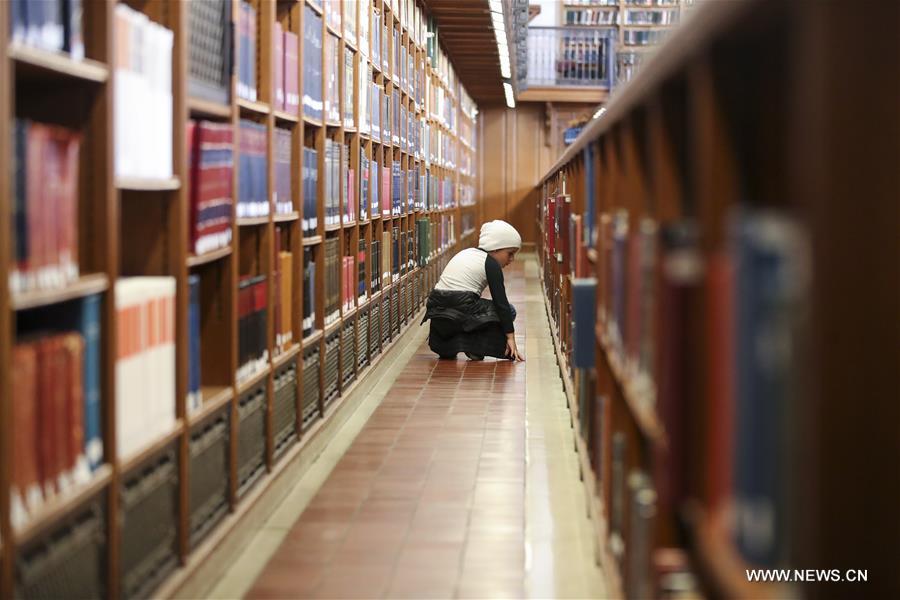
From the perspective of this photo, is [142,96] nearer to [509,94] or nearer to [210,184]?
[210,184]

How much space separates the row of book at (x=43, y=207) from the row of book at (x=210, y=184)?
69 centimetres

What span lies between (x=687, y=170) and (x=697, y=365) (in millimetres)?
461

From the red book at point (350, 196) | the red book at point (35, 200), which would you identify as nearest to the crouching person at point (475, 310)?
the red book at point (350, 196)

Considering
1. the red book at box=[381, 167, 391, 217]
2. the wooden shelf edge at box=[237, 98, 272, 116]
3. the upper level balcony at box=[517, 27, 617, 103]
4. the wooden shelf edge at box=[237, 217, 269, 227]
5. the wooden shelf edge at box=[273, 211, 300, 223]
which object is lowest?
the wooden shelf edge at box=[237, 217, 269, 227]

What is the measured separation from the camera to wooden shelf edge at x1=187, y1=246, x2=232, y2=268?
2.99 m

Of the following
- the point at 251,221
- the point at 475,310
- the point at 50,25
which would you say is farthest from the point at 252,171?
the point at 475,310

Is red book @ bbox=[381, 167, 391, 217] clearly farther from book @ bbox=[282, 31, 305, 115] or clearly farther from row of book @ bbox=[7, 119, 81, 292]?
row of book @ bbox=[7, 119, 81, 292]

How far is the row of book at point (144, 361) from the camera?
8.20 ft

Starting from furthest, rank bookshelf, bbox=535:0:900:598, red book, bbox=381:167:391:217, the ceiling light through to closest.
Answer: the ceiling light
red book, bbox=381:167:391:217
bookshelf, bbox=535:0:900:598

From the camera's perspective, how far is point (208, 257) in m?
3.11

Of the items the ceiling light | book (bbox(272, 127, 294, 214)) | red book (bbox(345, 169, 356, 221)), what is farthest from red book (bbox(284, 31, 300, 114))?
the ceiling light

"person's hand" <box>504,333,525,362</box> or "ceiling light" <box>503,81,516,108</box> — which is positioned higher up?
"ceiling light" <box>503,81,516,108</box>

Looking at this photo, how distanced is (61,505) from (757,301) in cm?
151

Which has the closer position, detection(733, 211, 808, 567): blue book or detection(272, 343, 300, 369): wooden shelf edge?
detection(733, 211, 808, 567): blue book
